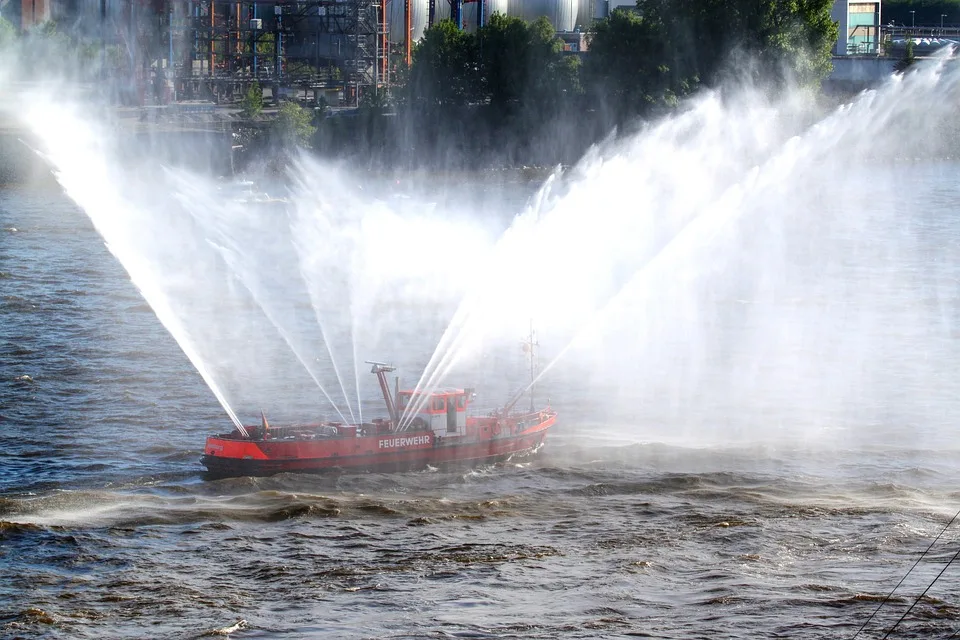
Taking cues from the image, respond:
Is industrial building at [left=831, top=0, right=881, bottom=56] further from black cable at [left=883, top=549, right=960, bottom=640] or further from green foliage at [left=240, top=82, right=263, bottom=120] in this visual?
black cable at [left=883, top=549, right=960, bottom=640]

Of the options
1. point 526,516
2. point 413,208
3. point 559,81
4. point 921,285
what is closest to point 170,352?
point 526,516

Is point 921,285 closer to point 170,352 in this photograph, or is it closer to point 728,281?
point 728,281

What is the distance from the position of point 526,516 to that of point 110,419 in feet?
54.8

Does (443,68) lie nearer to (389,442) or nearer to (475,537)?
(389,442)

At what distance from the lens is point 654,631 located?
27891 millimetres

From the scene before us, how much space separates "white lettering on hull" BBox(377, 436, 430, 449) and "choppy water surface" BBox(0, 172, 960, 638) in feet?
3.23

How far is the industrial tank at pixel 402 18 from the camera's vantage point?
15112 centimetres

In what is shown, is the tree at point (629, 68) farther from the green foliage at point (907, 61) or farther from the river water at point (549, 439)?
the river water at point (549, 439)

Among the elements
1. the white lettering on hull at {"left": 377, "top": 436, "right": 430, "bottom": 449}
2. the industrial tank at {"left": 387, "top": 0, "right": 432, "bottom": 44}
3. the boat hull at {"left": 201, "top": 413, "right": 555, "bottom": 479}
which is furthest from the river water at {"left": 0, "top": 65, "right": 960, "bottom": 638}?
the industrial tank at {"left": 387, "top": 0, "right": 432, "bottom": 44}

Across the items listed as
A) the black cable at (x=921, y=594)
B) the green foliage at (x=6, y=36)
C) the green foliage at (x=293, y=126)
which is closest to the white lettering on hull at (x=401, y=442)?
the black cable at (x=921, y=594)

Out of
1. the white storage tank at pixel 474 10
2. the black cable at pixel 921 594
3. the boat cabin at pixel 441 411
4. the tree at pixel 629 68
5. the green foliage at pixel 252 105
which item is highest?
the white storage tank at pixel 474 10

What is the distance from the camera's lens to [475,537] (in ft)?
109

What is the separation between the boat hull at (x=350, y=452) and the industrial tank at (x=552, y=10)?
12604 centimetres

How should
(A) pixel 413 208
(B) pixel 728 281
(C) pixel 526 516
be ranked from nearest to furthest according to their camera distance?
(C) pixel 526 516
(B) pixel 728 281
(A) pixel 413 208
